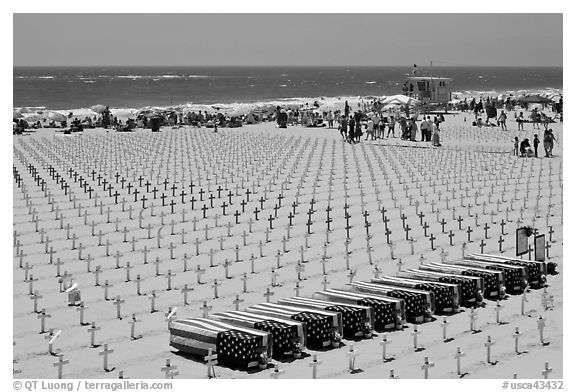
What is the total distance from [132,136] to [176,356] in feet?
116

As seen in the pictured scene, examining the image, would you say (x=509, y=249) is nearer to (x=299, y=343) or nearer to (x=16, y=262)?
(x=299, y=343)

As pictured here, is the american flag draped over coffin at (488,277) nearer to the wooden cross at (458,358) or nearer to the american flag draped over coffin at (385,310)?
the american flag draped over coffin at (385,310)

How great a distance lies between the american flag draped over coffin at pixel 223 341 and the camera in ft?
44.4

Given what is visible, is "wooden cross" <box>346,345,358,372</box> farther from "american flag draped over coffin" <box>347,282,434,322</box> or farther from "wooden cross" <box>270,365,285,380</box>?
"american flag draped over coffin" <box>347,282,434,322</box>

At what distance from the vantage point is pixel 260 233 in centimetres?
2280

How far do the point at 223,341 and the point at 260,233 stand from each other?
9.13 metres

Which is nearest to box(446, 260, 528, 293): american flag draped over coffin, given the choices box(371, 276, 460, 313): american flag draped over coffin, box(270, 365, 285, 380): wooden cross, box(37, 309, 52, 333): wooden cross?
box(371, 276, 460, 313): american flag draped over coffin

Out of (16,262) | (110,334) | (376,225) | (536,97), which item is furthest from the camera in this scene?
(536,97)

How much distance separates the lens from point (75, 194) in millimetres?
28547

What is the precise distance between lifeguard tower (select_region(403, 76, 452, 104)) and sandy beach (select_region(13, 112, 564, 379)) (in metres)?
25.0

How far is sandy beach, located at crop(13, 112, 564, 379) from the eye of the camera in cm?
1430

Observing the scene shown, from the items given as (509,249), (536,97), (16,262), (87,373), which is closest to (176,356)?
(87,373)

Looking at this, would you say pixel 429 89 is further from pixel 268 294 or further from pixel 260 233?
pixel 268 294

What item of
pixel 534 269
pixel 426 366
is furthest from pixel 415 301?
pixel 534 269
